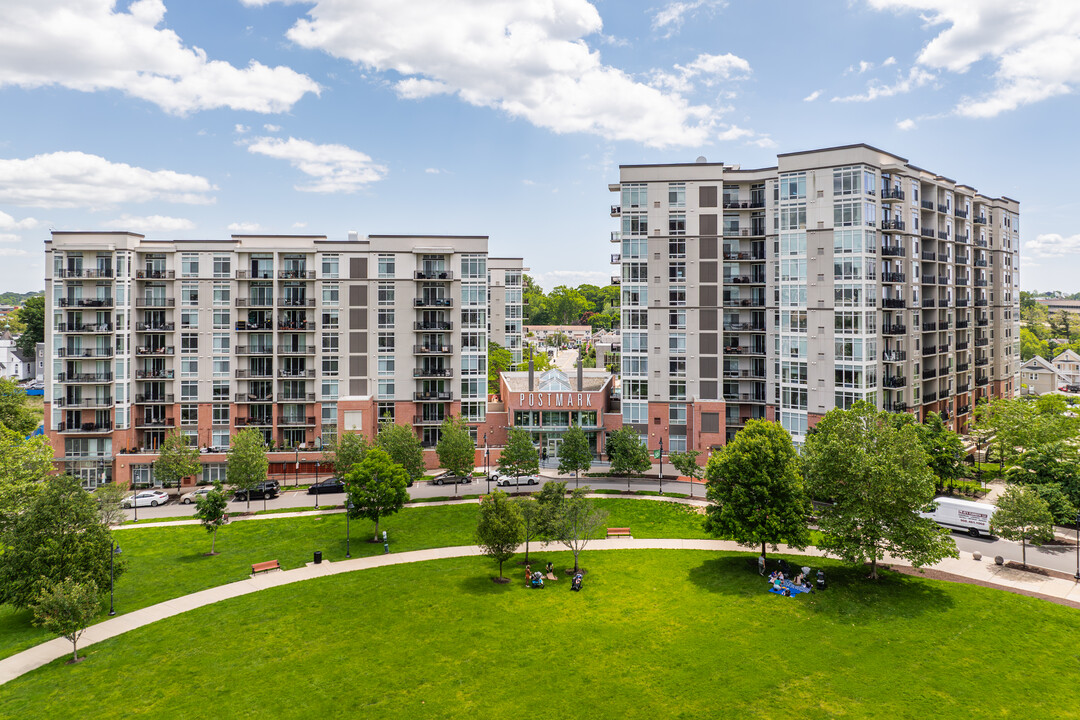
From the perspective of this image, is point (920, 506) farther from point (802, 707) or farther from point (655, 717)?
point (655, 717)

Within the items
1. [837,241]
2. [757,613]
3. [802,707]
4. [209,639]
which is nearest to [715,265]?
[837,241]

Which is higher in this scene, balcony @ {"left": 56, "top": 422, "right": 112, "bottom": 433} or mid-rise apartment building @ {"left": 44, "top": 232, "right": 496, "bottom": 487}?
mid-rise apartment building @ {"left": 44, "top": 232, "right": 496, "bottom": 487}

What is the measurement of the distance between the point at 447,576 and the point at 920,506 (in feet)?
98.2

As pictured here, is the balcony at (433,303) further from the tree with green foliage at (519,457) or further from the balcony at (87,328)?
the balcony at (87,328)

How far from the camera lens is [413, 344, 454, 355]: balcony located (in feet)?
235

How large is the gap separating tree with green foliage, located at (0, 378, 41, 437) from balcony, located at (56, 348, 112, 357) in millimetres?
11429

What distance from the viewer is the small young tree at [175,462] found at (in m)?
60.7

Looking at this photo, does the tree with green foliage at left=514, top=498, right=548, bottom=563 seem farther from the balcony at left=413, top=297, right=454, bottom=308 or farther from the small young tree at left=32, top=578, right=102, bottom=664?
the balcony at left=413, top=297, right=454, bottom=308

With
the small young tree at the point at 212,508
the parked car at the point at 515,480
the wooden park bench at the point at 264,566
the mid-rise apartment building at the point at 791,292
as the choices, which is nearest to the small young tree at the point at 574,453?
the parked car at the point at 515,480

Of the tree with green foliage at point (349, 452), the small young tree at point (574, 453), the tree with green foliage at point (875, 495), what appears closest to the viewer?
the tree with green foliage at point (875, 495)

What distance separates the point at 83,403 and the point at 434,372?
3761cm

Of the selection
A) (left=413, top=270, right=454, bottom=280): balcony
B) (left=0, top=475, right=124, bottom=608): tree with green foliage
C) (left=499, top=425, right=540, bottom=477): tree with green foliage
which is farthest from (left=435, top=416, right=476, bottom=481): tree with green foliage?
(left=0, top=475, right=124, bottom=608): tree with green foliage

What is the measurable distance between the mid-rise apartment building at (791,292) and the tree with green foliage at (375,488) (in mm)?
33044

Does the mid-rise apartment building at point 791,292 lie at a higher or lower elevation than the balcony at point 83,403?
higher
